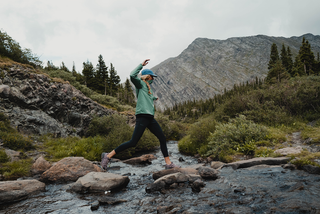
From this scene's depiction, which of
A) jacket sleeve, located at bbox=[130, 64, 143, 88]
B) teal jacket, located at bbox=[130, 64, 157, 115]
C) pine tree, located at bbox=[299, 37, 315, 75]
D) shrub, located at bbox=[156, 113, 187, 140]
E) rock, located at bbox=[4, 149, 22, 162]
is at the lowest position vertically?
shrub, located at bbox=[156, 113, 187, 140]

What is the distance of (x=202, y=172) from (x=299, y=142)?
6.35m

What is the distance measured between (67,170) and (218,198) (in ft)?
20.8

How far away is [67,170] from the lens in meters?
7.00

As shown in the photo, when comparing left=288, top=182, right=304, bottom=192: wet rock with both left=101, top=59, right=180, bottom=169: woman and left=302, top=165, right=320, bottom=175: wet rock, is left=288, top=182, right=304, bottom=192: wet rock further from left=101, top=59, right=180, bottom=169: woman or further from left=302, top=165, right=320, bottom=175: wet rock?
left=101, top=59, right=180, bottom=169: woman

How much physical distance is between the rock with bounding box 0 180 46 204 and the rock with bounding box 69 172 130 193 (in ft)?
3.67

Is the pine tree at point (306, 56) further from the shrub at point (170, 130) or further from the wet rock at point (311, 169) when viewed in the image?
the wet rock at point (311, 169)

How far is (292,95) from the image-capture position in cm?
1426

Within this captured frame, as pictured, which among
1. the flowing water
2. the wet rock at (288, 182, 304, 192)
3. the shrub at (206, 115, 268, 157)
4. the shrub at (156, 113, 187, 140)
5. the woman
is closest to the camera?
the flowing water

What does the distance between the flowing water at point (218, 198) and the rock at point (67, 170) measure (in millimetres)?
1179

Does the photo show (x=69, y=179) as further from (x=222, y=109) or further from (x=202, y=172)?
(x=222, y=109)

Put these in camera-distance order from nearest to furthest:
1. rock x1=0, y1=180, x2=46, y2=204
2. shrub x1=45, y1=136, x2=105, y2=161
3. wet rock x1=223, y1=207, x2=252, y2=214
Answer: wet rock x1=223, y1=207, x2=252, y2=214 → rock x1=0, y1=180, x2=46, y2=204 → shrub x1=45, y1=136, x2=105, y2=161

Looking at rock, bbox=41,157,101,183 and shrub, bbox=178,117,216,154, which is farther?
shrub, bbox=178,117,216,154

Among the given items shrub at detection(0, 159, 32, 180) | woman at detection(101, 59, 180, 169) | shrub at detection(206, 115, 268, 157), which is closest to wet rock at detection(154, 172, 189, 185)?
woman at detection(101, 59, 180, 169)

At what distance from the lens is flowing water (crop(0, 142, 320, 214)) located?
326 centimetres
